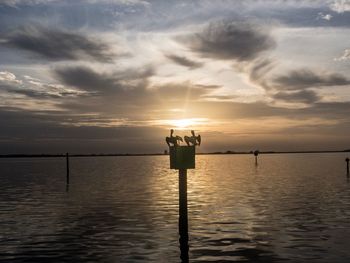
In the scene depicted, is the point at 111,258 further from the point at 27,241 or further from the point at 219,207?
the point at 219,207

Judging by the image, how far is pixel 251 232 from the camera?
24234 millimetres

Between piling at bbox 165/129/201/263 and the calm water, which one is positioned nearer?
the calm water

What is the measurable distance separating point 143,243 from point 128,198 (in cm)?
2167

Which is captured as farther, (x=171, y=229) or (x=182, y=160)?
(x=171, y=229)

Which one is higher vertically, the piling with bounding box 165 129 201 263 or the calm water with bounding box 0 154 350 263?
the piling with bounding box 165 129 201 263

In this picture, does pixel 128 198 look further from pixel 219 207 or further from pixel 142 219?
pixel 142 219

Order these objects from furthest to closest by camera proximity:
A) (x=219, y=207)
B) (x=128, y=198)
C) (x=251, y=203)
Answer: (x=128, y=198)
(x=251, y=203)
(x=219, y=207)

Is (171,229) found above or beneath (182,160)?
beneath

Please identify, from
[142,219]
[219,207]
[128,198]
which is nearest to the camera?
[142,219]

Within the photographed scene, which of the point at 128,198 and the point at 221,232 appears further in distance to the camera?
the point at 128,198

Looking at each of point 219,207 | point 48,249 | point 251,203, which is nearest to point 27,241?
point 48,249

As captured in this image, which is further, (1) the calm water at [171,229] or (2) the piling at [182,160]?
(2) the piling at [182,160]

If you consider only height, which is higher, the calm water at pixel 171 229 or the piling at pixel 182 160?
the piling at pixel 182 160

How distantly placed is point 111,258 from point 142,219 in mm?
10694
